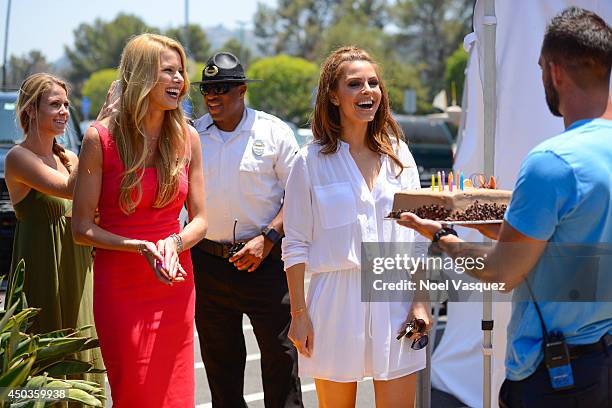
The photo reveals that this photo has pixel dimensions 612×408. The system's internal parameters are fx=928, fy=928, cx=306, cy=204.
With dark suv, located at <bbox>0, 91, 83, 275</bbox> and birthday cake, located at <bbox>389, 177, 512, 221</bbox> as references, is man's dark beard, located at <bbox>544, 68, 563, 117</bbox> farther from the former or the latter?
dark suv, located at <bbox>0, 91, 83, 275</bbox>

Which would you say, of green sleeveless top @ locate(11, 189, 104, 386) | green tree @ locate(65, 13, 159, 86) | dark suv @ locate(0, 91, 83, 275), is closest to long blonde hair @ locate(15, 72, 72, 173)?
green sleeveless top @ locate(11, 189, 104, 386)

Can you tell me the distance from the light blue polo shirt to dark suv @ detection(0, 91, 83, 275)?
7596 mm

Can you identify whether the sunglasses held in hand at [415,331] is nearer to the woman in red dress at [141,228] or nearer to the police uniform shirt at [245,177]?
the woman in red dress at [141,228]

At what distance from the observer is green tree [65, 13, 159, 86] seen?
9825cm

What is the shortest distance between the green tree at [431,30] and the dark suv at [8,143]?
71313 millimetres

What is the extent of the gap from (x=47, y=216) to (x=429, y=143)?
1600cm

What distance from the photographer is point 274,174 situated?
5238mm

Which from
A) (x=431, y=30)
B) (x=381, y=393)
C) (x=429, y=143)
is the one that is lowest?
(x=429, y=143)

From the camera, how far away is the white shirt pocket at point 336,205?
153 inches

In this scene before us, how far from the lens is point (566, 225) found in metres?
2.65


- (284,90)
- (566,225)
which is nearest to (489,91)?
(566,225)

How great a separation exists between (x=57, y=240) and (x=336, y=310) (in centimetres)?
188

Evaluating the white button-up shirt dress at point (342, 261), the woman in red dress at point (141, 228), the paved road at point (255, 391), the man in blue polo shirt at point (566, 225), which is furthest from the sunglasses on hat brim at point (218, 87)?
A: the man in blue polo shirt at point (566, 225)

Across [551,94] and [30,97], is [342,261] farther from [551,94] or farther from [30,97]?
[30,97]
